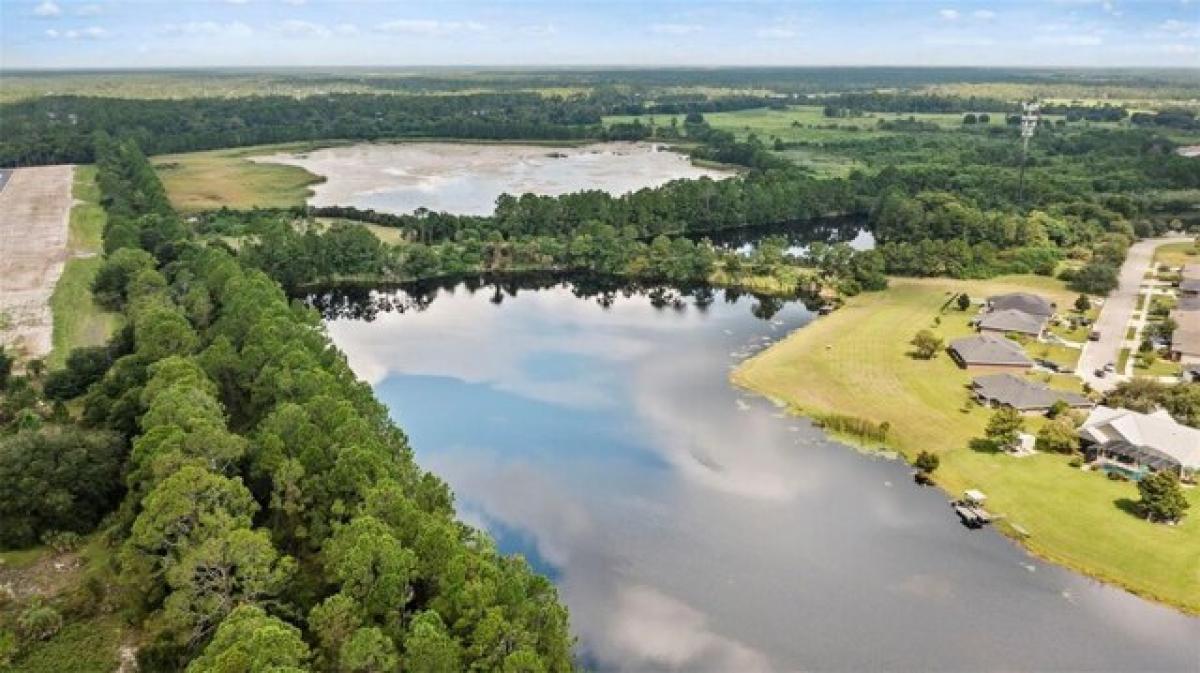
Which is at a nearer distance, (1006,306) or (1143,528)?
(1143,528)

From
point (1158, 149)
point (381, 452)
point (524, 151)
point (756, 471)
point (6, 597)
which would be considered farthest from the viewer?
point (524, 151)

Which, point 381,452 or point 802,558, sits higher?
point 381,452

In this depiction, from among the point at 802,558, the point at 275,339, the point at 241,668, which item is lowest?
the point at 802,558

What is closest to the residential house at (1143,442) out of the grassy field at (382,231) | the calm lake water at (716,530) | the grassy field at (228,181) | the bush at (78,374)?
the calm lake water at (716,530)

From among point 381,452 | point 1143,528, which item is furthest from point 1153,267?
point 381,452

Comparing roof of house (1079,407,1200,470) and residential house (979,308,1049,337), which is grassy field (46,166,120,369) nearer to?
roof of house (1079,407,1200,470)

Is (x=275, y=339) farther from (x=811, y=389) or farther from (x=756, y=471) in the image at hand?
(x=811, y=389)

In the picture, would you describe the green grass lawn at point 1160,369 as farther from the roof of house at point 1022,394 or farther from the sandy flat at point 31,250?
the sandy flat at point 31,250
